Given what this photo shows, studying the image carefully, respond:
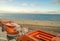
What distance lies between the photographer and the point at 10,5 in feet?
8.83

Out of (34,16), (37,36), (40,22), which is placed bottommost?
(37,36)

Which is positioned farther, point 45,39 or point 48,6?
point 48,6

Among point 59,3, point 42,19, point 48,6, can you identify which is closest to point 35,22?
point 42,19

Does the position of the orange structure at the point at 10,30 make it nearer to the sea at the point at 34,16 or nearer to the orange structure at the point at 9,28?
the orange structure at the point at 9,28

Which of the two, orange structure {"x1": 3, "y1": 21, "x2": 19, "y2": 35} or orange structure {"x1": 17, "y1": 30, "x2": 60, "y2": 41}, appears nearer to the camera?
orange structure {"x1": 17, "y1": 30, "x2": 60, "y2": 41}

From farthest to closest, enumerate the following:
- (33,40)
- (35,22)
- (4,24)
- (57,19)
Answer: (4,24) → (35,22) → (57,19) → (33,40)

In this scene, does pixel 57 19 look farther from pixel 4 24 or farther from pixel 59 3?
pixel 4 24

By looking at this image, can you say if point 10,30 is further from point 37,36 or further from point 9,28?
point 37,36

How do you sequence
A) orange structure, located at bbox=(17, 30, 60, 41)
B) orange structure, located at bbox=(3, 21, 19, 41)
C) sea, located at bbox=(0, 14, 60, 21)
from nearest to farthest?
orange structure, located at bbox=(17, 30, 60, 41) < sea, located at bbox=(0, 14, 60, 21) < orange structure, located at bbox=(3, 21, 19, 41)

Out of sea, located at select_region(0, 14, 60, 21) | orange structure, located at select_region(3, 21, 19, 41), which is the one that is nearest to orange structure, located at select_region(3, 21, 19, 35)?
orange structure, located at select_region(3, 21, 19, 41)

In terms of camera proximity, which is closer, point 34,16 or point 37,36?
point 37,36

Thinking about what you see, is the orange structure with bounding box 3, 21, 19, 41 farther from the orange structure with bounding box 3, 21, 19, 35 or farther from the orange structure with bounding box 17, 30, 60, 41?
the orange structure with bounding box 17, 30, 60, 41

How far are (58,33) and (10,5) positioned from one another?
3.36ft

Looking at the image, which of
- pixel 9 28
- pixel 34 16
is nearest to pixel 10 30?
pixel 9 28
